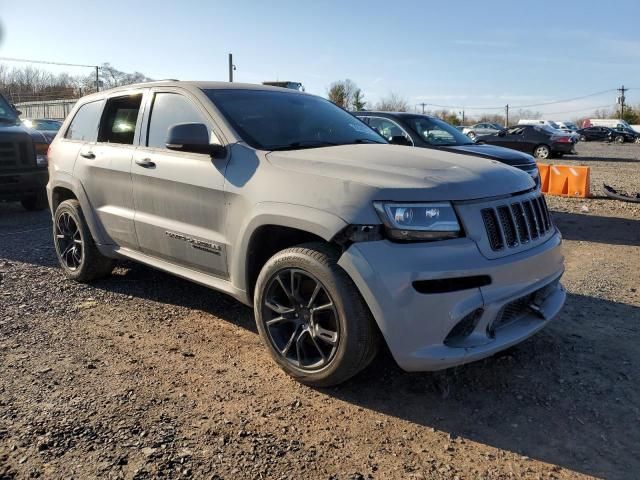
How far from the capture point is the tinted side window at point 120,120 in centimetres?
462

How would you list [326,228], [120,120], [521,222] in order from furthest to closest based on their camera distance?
[120,120]
[521,222]
[326,228]

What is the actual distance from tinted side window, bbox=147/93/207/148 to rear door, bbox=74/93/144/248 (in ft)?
0.72

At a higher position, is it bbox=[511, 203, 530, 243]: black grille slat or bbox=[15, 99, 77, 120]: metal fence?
bbox=[15, 99, 77, 120]: metal fence

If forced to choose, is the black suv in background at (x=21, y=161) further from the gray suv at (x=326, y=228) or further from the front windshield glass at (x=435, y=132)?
the front windshield glass at (x=435, y=132)

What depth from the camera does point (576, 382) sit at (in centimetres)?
340

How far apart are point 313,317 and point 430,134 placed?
6134mm

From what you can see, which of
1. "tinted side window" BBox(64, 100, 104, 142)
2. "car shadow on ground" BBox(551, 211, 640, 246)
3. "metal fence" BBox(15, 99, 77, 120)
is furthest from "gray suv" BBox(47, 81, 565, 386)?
"metal fence" BBox(15, 99, 77, 120)

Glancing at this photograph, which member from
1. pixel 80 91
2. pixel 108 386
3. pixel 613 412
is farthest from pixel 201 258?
pixel 80 91

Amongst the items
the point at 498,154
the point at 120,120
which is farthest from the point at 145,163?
the point at 498,154

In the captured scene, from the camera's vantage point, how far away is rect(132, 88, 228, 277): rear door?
378cm

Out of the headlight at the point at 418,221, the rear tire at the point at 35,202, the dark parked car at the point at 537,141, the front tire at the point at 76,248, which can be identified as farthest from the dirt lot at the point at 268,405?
the dark parked car at the point at 537,141

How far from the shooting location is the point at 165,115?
170 inches

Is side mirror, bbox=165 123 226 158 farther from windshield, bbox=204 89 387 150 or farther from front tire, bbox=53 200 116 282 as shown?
front tire, bbox=53 200 116 282

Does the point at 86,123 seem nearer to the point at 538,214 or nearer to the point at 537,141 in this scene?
the point at 538,214
